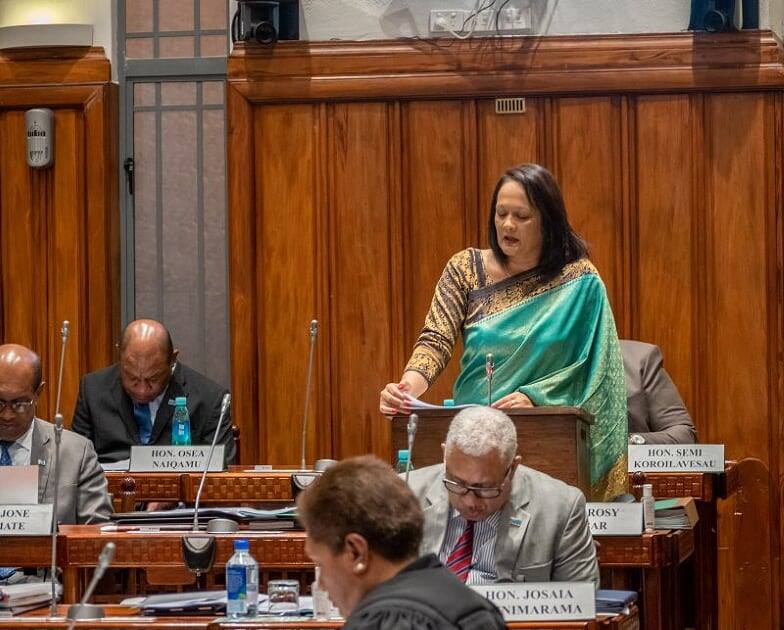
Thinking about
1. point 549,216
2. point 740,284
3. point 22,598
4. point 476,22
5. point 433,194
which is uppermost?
point 476,22

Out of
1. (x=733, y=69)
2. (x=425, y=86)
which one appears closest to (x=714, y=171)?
(x=733, y=69)

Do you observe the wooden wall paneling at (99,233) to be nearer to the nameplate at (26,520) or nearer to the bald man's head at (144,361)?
the bald man's head at (144,361)

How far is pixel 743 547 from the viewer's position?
6152 mm

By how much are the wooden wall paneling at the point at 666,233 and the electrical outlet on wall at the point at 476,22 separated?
630mm

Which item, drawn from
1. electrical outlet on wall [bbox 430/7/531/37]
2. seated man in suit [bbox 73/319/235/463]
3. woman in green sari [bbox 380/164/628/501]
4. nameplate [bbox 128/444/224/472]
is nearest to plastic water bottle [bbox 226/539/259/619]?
woman in green sari [bbox 380/164/628/501]

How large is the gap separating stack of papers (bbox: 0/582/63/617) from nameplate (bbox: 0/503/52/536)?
0.45 meters

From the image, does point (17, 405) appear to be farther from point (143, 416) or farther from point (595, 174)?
point (595, 174)

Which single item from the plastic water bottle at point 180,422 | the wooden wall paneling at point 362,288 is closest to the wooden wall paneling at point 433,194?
the wooden wall paneling at point 362,288

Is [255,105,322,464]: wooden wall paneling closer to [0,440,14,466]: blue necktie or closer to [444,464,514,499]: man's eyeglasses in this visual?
[0,440,14,466]: blue necktie

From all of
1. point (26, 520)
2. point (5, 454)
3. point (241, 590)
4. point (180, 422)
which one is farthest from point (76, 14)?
point (241, 590)

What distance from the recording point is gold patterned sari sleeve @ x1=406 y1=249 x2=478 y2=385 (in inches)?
188

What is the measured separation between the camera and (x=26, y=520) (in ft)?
14.4

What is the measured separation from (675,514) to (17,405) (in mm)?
2135

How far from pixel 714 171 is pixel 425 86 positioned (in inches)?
51.0
